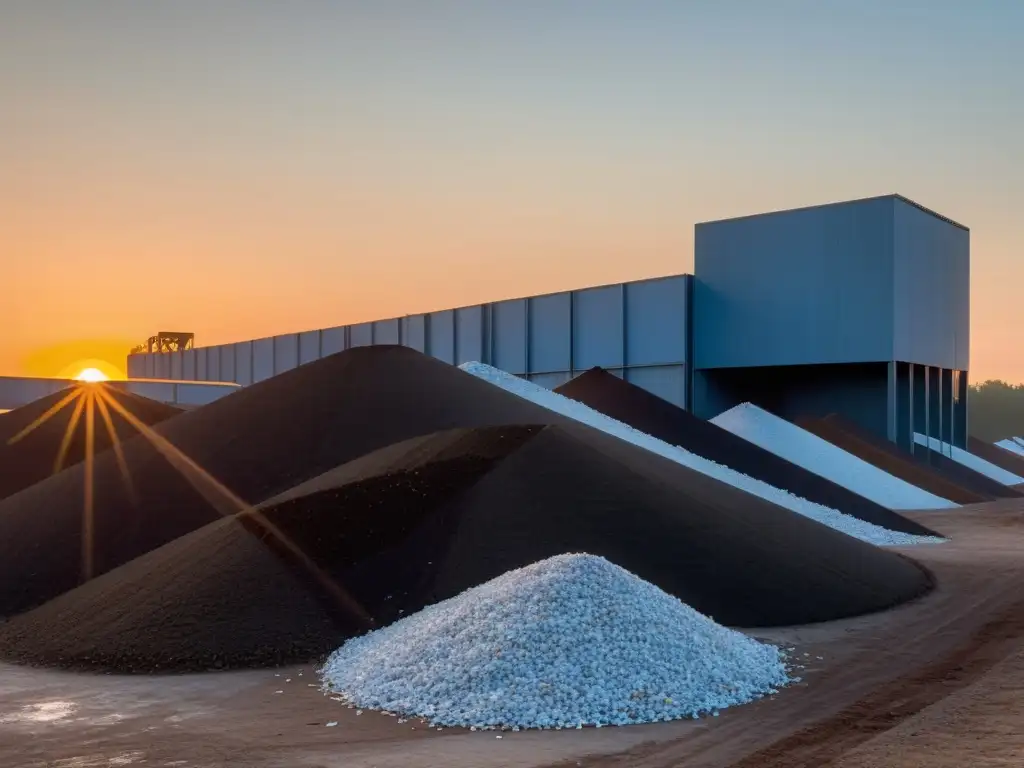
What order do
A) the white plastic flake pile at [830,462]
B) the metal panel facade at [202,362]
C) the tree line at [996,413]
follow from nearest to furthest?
the white plastic flake pile at [830,462], the metal panel facade at [202,362], the tree line at [996,413]

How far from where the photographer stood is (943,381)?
3803cm

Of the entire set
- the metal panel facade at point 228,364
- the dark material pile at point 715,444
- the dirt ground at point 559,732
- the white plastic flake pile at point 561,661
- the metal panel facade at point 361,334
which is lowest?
the dirt ground at point 559,732

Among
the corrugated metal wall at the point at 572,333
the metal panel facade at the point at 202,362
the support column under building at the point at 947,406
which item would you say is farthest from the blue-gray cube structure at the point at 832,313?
the metal panel facade at the point at 202,362

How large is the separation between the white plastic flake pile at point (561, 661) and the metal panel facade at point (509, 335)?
101 ft

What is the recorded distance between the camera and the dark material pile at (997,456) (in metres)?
43.2

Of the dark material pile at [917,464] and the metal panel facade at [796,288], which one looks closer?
the dark material pile at [917,464]

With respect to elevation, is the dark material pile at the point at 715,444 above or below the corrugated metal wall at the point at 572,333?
below

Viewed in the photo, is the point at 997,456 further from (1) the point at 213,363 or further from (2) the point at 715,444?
(1) the point at 213,363

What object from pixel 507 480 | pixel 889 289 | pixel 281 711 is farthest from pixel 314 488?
pixel 889 289

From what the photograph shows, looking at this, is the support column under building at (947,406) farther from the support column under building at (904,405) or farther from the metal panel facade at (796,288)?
the metal panel facade at (796,288)

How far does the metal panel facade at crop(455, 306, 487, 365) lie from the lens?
41812 millimetres

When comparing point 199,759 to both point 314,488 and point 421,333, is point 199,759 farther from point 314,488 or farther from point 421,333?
point 421,333

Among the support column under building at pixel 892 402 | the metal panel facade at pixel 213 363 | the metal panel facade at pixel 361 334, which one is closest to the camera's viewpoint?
the support column under building at pixel 892 402

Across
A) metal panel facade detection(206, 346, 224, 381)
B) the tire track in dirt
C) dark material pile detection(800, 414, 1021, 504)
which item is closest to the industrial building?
dark material pile detection(800, 414, 1021, 504)
